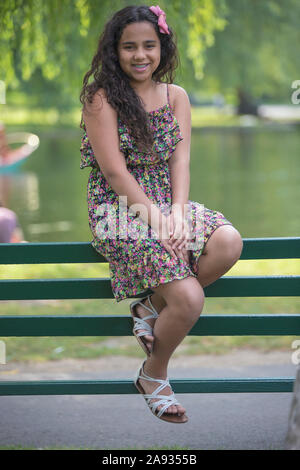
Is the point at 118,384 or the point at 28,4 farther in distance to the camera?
the point at 28,4

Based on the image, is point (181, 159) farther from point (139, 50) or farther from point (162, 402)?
point (162, 402)

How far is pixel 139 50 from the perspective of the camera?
313 centimetres

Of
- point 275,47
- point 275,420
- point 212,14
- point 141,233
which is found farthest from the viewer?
point 275,47

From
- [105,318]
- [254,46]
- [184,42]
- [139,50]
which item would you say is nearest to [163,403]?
[105,318]

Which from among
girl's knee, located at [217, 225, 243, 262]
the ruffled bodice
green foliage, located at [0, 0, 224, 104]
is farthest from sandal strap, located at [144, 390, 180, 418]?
green foliage, located at [0, 0, 224, 104]

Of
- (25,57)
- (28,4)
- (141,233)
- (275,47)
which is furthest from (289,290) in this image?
(275,47)

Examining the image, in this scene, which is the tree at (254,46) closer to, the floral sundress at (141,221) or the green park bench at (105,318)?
the floral sundress at (141,221)

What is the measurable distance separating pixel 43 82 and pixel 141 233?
20.0 meters

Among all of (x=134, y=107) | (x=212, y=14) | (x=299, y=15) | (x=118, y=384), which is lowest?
(x=118, y=384)

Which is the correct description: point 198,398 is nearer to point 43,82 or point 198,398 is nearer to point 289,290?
point 289,290

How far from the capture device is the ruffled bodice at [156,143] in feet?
10.2

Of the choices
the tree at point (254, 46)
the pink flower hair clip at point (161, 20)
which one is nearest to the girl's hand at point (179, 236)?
the pink flower hair clip at point (161, 20)

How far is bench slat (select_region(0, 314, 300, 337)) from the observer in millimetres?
3166
